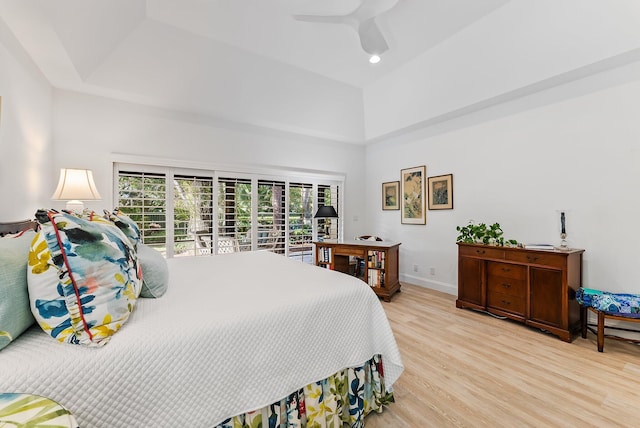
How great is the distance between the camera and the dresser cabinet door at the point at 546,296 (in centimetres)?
255

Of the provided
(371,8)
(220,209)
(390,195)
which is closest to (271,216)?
(220,209)

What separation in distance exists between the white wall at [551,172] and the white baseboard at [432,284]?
0.02m

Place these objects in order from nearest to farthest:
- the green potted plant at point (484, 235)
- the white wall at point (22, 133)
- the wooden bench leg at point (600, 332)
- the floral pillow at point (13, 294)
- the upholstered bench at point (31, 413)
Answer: the upholstered bench at point (31, 413) < the floral pillow at point (13, 294) < the white wall at point (22, 133) < the wooden bench leg at point (600, 332) < the green potted plant at point (484, 235)

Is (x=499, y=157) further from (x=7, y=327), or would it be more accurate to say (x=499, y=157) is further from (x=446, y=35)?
(x=7, y=327)

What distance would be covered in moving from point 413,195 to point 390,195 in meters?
0.52

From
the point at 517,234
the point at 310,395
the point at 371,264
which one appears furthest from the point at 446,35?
the point at 310,395

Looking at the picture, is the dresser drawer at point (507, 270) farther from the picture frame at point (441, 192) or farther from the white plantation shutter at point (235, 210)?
the white plantation shutter at point (235, 210)

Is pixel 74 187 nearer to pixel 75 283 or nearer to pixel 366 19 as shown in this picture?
pixel 75 283

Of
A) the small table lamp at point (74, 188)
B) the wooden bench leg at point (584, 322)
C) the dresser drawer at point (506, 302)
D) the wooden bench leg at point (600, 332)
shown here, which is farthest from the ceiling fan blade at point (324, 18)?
the wooden bench leg at point (584, 322)

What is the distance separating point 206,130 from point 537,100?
423 cm

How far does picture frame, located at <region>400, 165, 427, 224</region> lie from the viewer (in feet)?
14.3

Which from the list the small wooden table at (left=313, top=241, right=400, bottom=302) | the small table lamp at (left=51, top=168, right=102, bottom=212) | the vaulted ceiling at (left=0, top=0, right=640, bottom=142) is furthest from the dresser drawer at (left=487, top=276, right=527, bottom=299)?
the small table lamp at (left=51, top=168, right=102, bottom=212)

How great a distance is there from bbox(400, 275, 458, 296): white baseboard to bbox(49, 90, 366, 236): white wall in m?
2.47

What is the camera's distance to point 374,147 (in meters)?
5.28
